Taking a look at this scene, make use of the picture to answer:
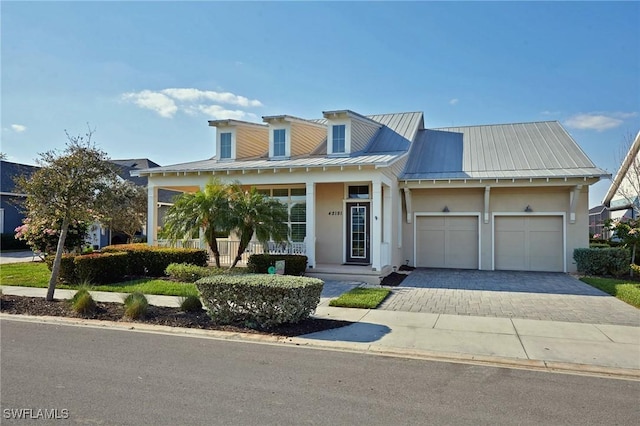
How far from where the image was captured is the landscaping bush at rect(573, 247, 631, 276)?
1498cm

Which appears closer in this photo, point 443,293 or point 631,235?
point 443,293

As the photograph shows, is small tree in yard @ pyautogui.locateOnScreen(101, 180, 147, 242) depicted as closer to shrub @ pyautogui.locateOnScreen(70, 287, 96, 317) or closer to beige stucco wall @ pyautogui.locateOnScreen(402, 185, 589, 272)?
shrub @ pyautogui.locateOnScreen(70, 287, 96, 317)

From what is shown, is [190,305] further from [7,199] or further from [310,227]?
[7,199]

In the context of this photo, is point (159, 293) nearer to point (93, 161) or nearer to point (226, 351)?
point (93, 161)

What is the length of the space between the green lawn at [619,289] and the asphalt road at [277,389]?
6030 millimetres

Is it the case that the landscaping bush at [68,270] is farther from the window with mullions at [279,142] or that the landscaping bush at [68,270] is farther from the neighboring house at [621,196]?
the neighboring house at [621,196]

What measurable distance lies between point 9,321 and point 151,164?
3026 cm

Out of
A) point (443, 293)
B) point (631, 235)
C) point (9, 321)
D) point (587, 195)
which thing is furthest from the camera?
point (587, 195)

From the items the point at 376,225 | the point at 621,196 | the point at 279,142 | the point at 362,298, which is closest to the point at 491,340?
the point at 362,298

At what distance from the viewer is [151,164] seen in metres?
37.0

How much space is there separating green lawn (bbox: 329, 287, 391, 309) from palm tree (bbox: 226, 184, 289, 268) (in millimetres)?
3124

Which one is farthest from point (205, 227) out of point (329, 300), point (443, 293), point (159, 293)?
point (443, 293)

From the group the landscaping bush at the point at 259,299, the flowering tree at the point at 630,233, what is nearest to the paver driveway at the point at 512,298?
the flowering tree at the point at 630,233

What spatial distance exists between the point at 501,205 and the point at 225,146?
38.9 ft
